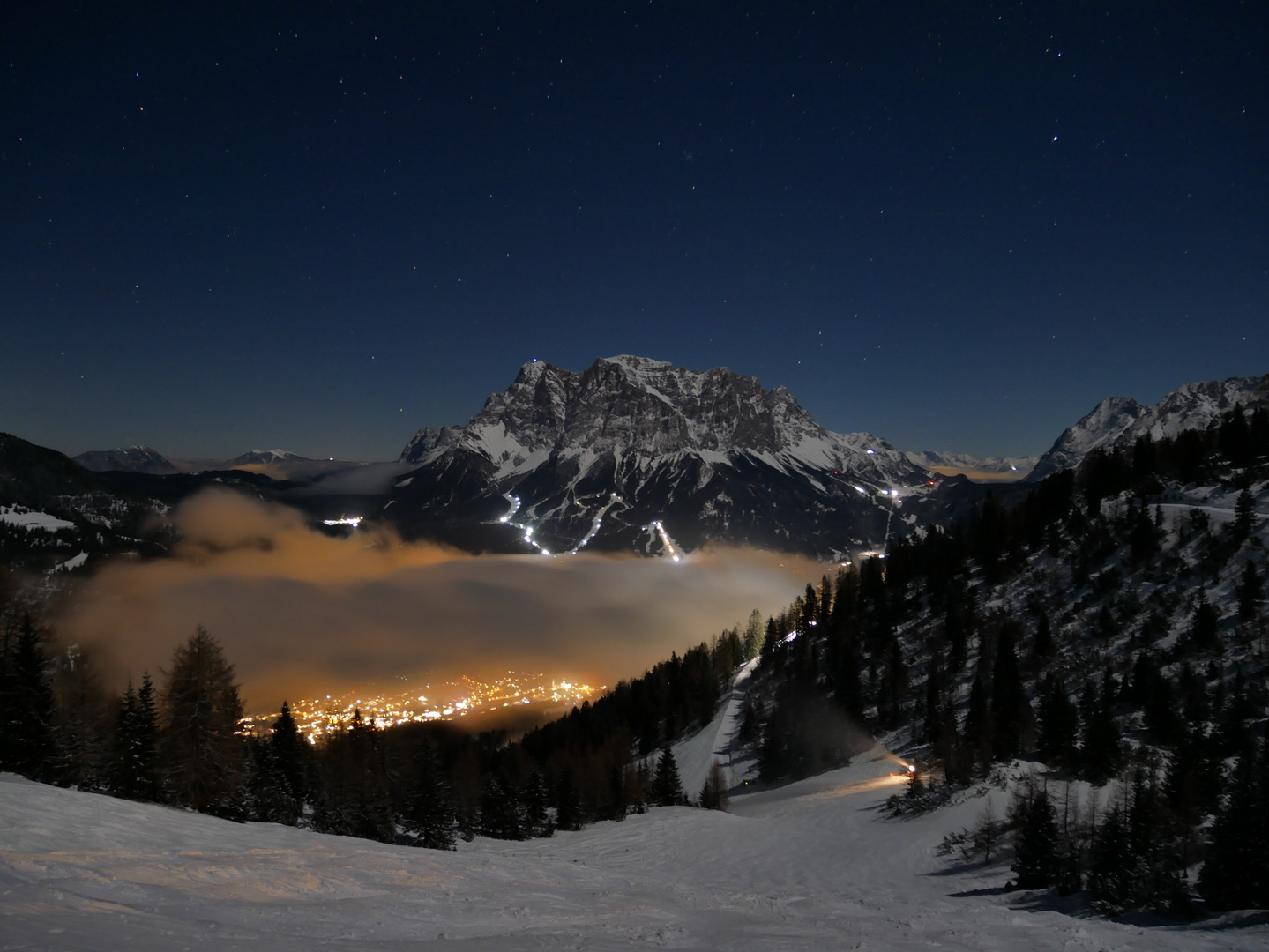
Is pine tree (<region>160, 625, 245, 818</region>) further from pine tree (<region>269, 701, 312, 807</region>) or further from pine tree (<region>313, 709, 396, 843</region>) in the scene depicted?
pine tree (<region>269, 701, 312, 807</region>)

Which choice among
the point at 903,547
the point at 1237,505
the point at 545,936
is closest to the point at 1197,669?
the point at 1237,505

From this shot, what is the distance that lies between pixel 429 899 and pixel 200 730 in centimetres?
2119

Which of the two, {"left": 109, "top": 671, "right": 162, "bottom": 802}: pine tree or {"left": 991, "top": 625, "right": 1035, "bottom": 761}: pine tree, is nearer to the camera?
{"left": 109, "top": 671, "right": 162, "bottom": 802}: pine tree

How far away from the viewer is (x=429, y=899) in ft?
69.9

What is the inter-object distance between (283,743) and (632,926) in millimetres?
48057

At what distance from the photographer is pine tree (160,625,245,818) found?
33469 millimetres

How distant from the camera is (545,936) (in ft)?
55.9

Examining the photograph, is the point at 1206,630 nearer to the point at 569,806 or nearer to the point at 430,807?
the point at 569,806

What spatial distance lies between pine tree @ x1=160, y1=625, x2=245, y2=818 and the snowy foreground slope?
4.24 m

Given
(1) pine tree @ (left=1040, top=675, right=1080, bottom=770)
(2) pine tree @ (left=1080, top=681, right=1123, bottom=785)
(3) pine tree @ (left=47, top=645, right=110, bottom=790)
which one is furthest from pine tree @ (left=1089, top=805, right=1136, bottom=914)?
(3) pine tree @ (left=47, top=645, right=110, bottom=790)

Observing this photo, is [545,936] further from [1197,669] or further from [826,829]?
[1197,669]

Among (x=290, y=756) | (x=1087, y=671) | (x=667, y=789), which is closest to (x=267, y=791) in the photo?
(x=290, y=756)

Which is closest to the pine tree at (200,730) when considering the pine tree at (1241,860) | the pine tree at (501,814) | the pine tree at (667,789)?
the pine tree at (501,814)

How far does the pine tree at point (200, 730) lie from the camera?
33.5 m
